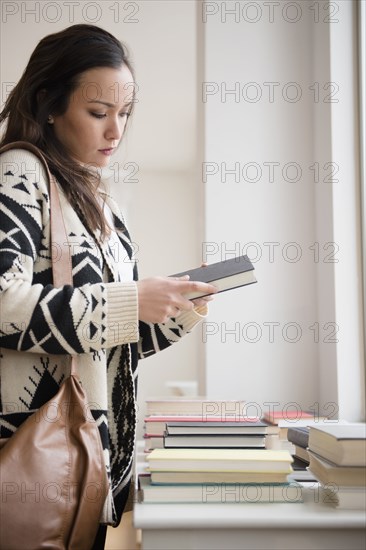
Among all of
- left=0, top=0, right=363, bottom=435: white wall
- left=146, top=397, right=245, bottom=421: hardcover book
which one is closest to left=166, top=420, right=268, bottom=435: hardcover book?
left=146, top=397, right=245, bottom=421: hardcover book

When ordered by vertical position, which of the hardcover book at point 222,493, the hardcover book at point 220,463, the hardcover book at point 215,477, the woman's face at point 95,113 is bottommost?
the hardcover book at point 222,493

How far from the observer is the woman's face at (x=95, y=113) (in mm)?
1165

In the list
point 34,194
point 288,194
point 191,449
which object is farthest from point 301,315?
point 34,194

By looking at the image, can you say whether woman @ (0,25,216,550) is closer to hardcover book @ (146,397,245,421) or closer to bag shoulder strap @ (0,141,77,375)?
bag shoulder strap @ (0,141,77,375)

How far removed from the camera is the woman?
37.4 inches

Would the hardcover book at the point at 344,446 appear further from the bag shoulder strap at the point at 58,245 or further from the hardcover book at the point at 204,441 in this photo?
the bag shoulder strap at the point at 58,245

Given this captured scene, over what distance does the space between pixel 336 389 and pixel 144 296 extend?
2.89 feet

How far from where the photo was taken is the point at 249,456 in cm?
97

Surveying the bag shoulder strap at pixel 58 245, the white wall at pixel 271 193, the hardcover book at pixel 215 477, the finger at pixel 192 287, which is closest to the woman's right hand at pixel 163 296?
the finger at pixel 192 287

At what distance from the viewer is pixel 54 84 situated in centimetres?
117

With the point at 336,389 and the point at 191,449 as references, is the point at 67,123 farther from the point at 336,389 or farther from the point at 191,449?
the point at 336,389

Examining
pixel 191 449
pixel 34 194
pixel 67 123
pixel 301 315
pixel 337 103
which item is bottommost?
pixel 191 449

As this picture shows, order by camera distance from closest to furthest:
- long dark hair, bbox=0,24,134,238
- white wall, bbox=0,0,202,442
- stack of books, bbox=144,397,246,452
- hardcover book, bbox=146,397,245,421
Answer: long dark hair, bbox=0,24,134,238 → stack of books, bbox=144,397,246,452 → hardcover book, bbox=146,397,245,421 → white wall, bbox=0,0,202,442

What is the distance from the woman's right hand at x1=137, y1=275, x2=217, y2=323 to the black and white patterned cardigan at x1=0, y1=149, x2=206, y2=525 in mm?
24
